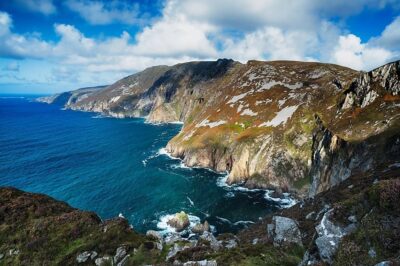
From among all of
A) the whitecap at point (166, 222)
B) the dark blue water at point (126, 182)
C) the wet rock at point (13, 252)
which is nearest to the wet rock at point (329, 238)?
the wet rock at point (13, 252)

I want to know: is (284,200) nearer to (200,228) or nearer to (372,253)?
(200,228)

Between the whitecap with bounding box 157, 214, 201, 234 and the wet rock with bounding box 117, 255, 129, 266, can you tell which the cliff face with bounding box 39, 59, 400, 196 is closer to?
the whitecap with bounding box 157, 214, 201, 234

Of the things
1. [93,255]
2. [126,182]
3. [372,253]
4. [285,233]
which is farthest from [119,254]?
[126,182]

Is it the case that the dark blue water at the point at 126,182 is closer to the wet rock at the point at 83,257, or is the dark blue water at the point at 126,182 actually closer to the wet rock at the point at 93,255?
the wet rock at the point at 83,257

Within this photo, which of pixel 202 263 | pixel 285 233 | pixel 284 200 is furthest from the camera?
pixel 284 200

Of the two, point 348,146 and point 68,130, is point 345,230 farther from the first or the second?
point 68,130
